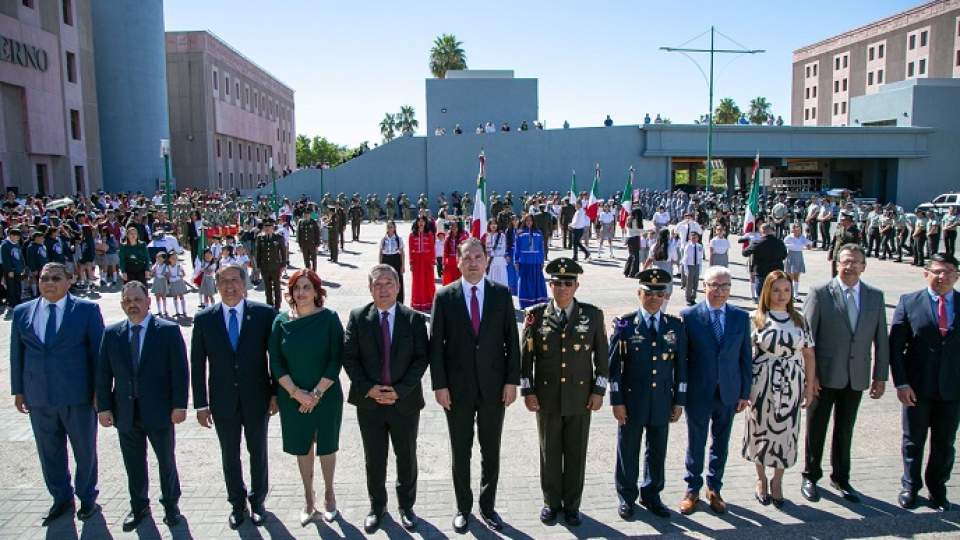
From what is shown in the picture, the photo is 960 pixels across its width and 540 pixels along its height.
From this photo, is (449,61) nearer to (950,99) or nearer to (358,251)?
(950,99)

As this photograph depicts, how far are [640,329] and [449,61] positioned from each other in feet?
203

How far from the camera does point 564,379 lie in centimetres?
460

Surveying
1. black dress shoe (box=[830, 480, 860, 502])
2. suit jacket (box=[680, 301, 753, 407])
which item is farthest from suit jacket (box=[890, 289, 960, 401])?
suit jacket (box=[680, 301, 753, 407])

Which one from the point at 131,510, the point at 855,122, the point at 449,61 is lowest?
the point at 131,510

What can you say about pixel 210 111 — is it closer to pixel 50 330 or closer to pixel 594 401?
pixel 50 330

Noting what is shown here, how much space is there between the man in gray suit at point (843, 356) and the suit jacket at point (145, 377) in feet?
15.1

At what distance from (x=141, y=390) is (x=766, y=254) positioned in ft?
33.9

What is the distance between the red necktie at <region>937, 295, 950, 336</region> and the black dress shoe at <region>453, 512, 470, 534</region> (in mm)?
3668

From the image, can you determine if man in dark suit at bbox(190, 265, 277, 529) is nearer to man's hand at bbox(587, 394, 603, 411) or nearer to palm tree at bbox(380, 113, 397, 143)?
man's hand at bbox(587, 394, 603, 411)

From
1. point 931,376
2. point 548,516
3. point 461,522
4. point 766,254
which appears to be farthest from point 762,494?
point 766,254

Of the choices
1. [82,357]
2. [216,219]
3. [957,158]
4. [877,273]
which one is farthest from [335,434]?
[957,158]

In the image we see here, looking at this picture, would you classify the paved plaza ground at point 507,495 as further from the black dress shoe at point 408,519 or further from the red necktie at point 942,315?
the red necktie at point 942,315

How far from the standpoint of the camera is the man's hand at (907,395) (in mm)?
4969

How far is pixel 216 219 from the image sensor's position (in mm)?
25859
